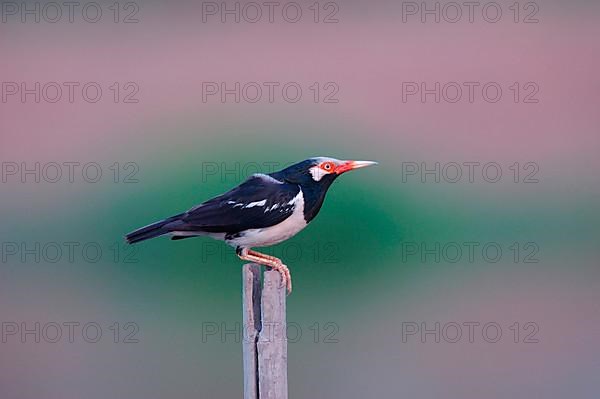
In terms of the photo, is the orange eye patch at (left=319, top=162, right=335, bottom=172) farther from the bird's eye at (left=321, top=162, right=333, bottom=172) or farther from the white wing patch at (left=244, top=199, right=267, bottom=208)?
the white wing patch at (left=244, top=199, right=267, bottom=208)

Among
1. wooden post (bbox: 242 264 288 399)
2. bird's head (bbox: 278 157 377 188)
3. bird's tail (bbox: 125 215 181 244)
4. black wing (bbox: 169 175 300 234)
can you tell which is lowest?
wooden post (bbox: 242 264 288 399)

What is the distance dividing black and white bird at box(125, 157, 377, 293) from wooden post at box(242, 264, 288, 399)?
0.31 feet

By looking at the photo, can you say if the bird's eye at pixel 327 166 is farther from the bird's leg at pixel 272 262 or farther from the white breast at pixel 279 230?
the bird's leg at pixel 272 262

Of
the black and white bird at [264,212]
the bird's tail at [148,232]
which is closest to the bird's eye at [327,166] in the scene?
the black and white bird at [264,212]

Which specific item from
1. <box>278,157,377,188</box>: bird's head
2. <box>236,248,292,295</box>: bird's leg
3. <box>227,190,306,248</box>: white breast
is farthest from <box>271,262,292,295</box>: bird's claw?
<box>278,157,377,188</box>: bird's head

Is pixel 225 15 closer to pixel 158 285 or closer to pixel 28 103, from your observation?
pixel 28 103

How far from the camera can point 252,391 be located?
209 centimetres

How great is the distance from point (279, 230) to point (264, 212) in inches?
3.0

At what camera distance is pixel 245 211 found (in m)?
2.20

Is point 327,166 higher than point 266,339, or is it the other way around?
point 327,166

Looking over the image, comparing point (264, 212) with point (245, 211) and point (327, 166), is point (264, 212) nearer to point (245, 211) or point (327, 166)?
point (245, 211)

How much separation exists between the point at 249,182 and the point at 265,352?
21.7 inches

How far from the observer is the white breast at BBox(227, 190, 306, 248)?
2197 mm

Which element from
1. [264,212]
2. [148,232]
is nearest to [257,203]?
[264,212]
